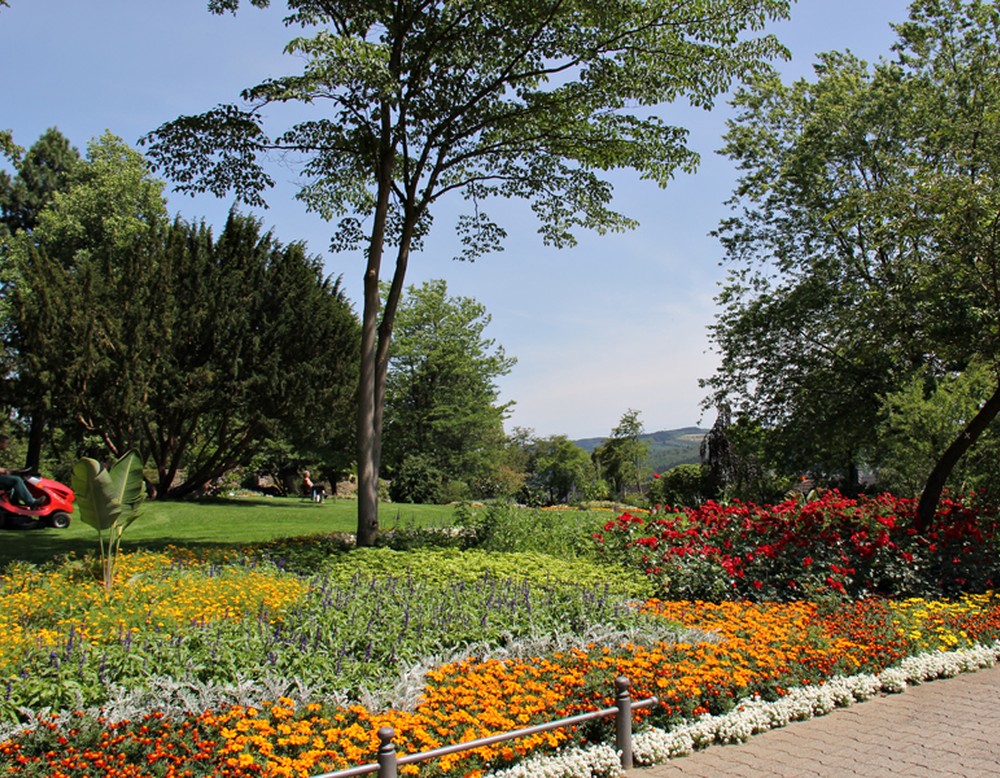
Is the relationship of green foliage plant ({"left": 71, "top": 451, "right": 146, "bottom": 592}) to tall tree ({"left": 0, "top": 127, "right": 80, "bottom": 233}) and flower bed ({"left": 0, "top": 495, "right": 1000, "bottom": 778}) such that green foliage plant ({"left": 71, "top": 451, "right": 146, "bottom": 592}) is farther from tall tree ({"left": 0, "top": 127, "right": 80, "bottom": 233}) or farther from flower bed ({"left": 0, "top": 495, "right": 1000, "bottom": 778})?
tall tree ({"left": 0, "top": 127, "right": 80, "bottom": 233})

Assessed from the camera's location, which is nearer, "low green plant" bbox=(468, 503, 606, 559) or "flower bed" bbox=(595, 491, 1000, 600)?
"flower bed" bbox=(595, 491, 1000, 600)

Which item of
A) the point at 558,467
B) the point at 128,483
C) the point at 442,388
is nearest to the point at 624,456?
the point at 558,467

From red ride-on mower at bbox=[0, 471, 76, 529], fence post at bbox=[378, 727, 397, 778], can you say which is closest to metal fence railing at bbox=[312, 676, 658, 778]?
fence post at bbox=[378, 727, 397, 778]

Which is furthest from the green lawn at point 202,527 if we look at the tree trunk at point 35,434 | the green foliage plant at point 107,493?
the green foliage plant at point 107,493

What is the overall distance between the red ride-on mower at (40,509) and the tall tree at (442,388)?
20.9m

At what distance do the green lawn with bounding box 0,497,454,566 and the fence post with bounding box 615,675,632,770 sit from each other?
957 centimetres

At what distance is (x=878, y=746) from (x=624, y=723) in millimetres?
1797

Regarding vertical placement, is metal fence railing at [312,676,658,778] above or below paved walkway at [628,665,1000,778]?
above

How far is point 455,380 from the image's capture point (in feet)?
127

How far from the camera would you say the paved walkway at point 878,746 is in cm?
429

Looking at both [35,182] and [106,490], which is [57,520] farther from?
[35,182]

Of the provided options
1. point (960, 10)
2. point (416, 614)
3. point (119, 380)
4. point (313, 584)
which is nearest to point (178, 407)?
point (119, 380)

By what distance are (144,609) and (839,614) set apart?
662 cm

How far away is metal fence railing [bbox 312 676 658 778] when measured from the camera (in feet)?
10.3
